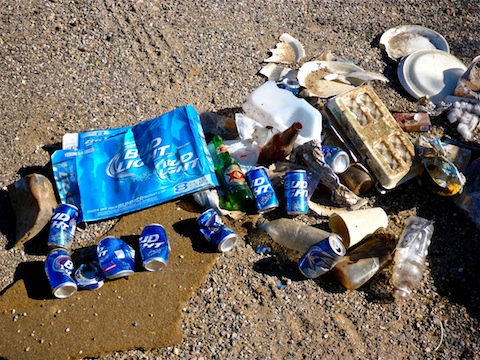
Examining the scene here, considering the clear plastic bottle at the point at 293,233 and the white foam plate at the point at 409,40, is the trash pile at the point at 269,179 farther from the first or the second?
the white foam plate at the point at 409,40

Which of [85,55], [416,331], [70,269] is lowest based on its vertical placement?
[416,331]

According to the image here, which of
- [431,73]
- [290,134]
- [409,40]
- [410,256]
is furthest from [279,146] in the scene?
[409,40]

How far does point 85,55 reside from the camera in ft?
13.3

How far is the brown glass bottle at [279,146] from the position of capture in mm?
3270

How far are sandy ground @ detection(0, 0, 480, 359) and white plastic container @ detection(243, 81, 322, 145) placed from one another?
0.29m

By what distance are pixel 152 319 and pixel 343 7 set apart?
3.36 metres

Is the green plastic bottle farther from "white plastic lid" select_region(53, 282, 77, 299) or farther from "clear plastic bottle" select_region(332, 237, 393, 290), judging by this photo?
"white plastic lid" select_region(53, 282, 77, 299)

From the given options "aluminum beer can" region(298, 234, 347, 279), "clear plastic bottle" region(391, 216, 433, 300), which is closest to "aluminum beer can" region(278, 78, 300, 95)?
"clear plastic bottle" region(391, 216, 433, 300)

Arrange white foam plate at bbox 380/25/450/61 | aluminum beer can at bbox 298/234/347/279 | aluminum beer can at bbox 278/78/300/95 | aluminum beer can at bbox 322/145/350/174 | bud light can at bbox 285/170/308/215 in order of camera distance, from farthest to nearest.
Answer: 1. white foam plate at bbox 380/25/450/61
2. aluminum beer can at bbox 278/78/300/95
3. aluminum beer can at bbox 322/145/350/174
4. bud light can at bbox 285/170/308/215
5. aluminum beer can at bbox 298/234/347/279

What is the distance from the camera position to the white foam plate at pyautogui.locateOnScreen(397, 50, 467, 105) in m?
4.24

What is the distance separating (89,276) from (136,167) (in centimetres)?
75

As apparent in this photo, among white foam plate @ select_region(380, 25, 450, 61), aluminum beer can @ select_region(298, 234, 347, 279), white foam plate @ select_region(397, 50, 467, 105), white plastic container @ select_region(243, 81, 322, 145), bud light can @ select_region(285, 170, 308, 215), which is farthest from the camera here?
white foam plate @ select_region(380, 25, 450, 61)

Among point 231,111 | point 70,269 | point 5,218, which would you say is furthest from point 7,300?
point 231,111

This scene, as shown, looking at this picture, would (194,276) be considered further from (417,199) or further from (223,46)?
(223,46)
